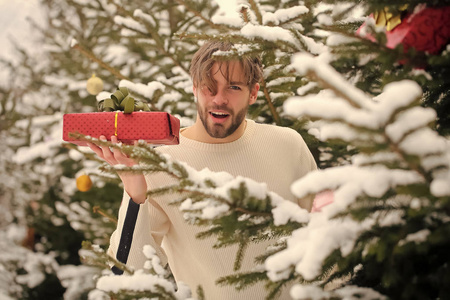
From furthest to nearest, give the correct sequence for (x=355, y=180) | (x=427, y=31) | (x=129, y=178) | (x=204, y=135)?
(x=204, y=135)
(x=129, y=178)
(x=427, y=31)
(x=355, y=180)

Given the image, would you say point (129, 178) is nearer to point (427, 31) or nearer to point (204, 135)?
point (204, 135)

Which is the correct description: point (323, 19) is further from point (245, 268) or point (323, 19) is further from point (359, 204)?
point (245, 268)

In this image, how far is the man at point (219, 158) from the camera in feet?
5.60

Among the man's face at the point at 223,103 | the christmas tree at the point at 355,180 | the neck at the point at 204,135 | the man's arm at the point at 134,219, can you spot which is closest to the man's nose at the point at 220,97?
the man's face at the point at 223,103

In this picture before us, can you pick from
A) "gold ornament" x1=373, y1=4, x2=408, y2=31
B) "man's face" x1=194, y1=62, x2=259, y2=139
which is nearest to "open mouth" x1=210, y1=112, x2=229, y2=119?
"man's face" x1=194, y1=62, x2=259, y2=139

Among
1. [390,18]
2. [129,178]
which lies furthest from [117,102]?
[390,18]

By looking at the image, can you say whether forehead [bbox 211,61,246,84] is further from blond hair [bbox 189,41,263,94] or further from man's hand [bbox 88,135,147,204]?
man's hand [bbox 88,135,147,204]

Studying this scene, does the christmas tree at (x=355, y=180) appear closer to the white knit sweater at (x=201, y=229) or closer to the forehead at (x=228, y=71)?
the forehead at (x=228, y=71)

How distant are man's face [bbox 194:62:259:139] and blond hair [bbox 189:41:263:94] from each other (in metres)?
0.01

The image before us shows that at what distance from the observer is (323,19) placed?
1.11 meters

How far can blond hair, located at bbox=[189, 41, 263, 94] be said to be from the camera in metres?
1.75

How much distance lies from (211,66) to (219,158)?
0.41 metres

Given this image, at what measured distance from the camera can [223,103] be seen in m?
1.78

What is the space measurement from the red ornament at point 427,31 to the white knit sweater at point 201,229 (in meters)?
0.92
